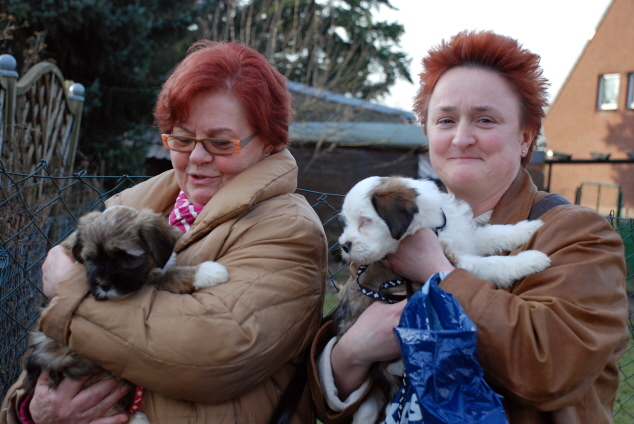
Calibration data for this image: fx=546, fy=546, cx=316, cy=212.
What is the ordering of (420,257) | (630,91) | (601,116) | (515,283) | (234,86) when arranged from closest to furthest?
(515,283) → (420,257) → (234,86) → (630,91) → (601,116)

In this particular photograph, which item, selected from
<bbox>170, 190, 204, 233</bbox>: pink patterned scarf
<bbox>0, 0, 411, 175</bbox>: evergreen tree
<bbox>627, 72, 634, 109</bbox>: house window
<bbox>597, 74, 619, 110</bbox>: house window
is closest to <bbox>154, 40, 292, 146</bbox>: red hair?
<bbox>170, 190, 204, 233</bbox>: pink patterned scarf

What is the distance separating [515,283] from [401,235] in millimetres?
581

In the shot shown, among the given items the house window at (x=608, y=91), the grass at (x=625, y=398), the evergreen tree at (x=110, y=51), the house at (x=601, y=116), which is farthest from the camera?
the house window at (x=608, y=91)

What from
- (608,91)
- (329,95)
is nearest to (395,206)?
(329,95)

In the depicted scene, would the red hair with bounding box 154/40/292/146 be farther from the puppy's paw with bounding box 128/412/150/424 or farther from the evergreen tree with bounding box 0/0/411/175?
the evergreen tree with bounding box 0/0/411/175

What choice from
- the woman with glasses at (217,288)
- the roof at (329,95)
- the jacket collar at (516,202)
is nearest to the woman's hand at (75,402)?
the woman with glasses at (217,288)

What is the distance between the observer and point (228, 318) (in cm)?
241

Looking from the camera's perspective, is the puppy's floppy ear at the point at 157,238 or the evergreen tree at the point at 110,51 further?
the evergreen tree at the point at 110,51

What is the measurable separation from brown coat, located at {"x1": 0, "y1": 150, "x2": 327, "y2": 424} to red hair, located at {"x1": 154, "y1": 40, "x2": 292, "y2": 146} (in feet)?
0.95

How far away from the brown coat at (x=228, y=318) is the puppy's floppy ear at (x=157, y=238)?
3.8 inches

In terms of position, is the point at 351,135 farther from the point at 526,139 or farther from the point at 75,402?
the point at 75,402

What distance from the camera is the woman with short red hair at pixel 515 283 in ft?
7.13

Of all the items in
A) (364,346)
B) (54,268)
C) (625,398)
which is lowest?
(625,398)

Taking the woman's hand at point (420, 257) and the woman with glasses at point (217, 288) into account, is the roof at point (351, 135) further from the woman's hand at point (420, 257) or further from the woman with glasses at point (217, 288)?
the woman's hand at point (420, 257)
